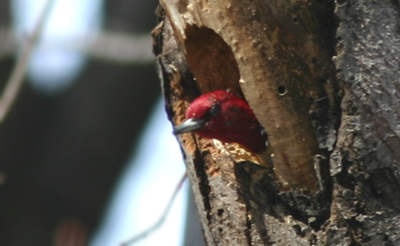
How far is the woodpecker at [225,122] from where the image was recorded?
314cm

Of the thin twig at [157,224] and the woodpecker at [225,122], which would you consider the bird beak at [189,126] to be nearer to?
the woodpecker at [225,122]

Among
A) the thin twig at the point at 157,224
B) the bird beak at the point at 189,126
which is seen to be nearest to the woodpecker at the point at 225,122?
the bird beak at the point at 189,126

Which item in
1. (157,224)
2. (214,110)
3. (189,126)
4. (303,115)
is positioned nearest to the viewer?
(303,115)

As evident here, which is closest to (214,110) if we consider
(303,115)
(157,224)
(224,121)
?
(224,121)

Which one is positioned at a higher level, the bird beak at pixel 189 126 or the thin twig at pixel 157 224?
the bird beak at pixel 189 126

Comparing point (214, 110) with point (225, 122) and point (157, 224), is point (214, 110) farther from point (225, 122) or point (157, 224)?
point (157, 224)

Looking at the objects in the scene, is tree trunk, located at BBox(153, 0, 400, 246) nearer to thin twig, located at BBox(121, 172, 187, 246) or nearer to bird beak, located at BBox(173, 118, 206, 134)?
bird beak, located at BBox(173, 118, 206, 134)

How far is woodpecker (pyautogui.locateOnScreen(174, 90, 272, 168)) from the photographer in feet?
10.3

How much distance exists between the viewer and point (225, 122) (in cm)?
335

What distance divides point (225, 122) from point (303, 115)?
670mm

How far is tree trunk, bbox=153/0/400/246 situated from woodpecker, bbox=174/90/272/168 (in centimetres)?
9

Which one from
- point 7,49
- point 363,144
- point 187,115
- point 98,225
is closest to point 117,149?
point 98,225

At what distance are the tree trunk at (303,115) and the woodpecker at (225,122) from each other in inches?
3.5

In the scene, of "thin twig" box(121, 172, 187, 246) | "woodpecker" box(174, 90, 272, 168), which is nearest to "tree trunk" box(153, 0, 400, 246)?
"woodpecker" box(174, 90, 272, 168)
